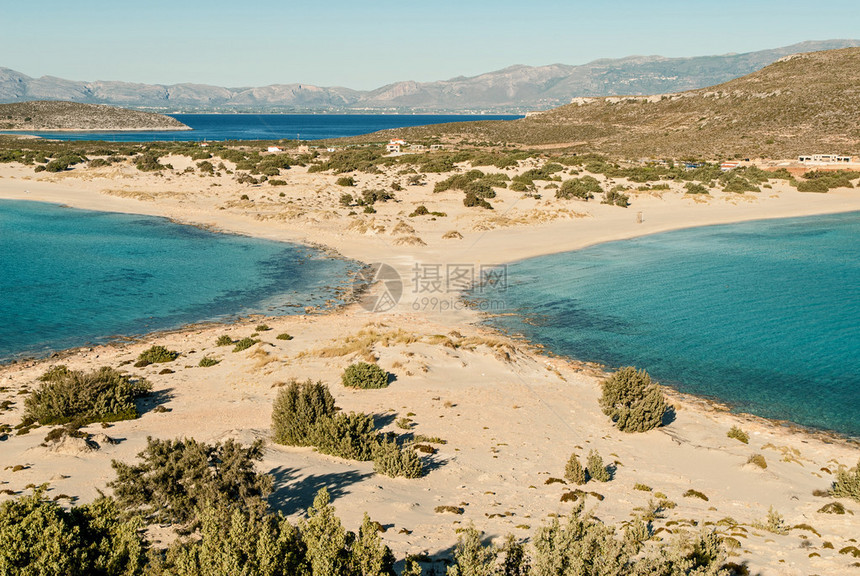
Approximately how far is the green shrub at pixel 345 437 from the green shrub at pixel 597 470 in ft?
17.1

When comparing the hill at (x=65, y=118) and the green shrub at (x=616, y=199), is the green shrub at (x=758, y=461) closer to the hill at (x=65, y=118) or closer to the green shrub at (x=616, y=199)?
the green shrub at (x=616, y=199)

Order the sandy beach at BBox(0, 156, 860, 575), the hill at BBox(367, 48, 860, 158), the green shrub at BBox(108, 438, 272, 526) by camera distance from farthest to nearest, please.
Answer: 1. the hill at BBox(367, 48, 860, 158)
2. the sandy beach at BBox(0, 156, 860, 575)
3. the green shrub at BBox(108, 438, 272, 526)

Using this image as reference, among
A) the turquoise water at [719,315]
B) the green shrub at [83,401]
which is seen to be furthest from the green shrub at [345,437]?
the turquoise water at [719,315]

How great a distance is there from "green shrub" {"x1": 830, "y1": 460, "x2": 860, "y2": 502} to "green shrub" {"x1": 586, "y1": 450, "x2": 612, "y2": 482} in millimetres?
5149

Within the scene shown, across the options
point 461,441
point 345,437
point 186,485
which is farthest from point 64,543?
point 461,441

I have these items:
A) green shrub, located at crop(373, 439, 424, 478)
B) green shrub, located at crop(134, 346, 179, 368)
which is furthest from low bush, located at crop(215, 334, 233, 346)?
green shrub, located at crop(373, 439, 424, 478)

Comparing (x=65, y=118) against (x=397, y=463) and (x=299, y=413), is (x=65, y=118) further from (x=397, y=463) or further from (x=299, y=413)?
(x=397, y=463)

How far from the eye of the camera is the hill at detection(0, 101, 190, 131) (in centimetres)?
16275

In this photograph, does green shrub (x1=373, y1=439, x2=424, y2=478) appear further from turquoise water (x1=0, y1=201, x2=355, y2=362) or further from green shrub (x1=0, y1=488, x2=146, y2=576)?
turquoise water (x1=0, y1=201, x2=355, y2=362)

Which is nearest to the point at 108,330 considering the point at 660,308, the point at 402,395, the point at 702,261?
the point at 402,395

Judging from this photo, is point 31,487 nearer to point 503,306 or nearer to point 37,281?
point 503,306

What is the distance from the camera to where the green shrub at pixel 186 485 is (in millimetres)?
10617

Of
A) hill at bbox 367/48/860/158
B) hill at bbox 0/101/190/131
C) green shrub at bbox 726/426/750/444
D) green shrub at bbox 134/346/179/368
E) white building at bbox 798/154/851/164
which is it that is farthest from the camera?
hill at bbox 0/101/190/131

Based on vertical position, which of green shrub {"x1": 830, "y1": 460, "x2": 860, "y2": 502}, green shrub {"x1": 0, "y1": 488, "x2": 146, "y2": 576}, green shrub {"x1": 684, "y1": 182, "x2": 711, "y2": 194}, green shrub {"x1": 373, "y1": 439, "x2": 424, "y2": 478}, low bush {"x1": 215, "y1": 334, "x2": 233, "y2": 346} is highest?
green shrub {"x1": 684, "y1": 182, "x2": 711, "y2": 194}
